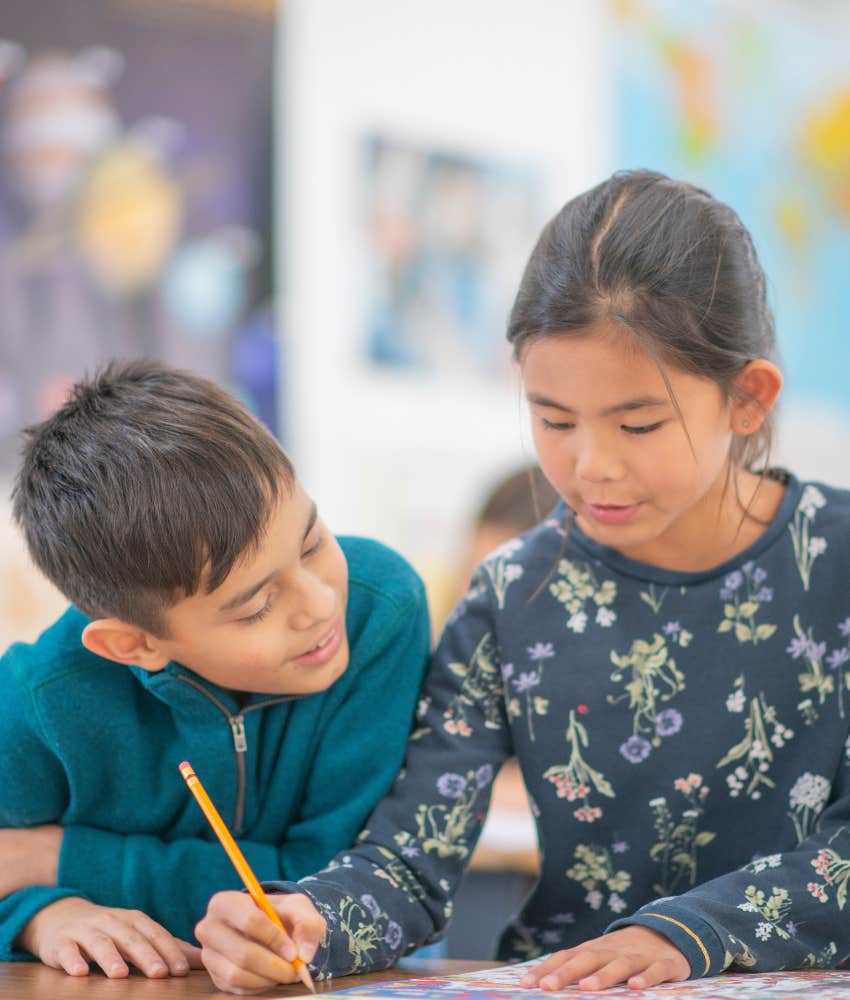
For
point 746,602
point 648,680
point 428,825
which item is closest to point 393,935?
point 428,825

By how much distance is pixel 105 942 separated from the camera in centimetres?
104

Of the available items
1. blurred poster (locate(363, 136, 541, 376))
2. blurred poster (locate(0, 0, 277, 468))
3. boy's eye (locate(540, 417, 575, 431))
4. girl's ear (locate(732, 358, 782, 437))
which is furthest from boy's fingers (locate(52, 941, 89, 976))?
blurred poster (locate(363, 136, 541, 376))

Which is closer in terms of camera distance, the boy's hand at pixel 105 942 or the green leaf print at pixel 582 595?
the boy's hand at pixel 105 942

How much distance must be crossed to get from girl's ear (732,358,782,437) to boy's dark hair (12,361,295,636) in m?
0.38

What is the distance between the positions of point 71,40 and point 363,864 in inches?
82.6

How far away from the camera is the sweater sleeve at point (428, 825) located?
1.05 meters

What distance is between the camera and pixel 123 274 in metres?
2.79

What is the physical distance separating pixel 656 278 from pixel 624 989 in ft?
1.79

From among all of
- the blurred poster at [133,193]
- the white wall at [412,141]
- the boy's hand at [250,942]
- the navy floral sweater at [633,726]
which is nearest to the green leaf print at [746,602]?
the navy floral sweater at [633,726]

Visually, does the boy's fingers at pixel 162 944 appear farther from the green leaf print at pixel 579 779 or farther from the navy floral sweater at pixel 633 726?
the green leaf print at pixel 579 779

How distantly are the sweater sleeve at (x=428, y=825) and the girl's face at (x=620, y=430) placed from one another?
189 mm

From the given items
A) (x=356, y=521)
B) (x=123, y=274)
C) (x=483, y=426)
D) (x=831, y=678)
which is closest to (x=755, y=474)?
(x=831, y=678)

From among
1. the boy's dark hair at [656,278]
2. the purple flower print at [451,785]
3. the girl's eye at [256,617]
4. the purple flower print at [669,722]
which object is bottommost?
the purple flower print at [451,785]

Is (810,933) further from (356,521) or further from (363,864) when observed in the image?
(356,521)
